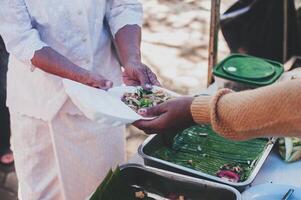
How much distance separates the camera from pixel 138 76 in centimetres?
164

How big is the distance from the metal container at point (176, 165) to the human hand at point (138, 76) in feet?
0.65

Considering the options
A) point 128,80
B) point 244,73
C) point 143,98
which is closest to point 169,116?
point 143,98

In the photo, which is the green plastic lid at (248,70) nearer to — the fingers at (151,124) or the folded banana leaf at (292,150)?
the folded banana leaf at (292,150)

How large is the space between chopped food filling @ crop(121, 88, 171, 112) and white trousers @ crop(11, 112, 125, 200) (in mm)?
330

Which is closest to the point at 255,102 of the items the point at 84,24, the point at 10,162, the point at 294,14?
the point at 84,24

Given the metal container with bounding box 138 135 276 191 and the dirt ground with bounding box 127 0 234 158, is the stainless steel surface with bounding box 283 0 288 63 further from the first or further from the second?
the metal container with bounding box 138 135 276 191

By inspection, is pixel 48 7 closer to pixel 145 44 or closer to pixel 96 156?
pixel 96 156

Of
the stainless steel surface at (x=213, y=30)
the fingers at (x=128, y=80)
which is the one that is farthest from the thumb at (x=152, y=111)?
the stainless steel surface at (x=213, y=30)

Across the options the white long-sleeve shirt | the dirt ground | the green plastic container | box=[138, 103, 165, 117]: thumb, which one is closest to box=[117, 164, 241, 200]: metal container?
box=[138, 103, 165, 117]: thumb

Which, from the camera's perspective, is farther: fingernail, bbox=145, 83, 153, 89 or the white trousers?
the white trousers

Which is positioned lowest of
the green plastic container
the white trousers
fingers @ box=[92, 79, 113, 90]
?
the white trousers

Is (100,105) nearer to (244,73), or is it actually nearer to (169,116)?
(169,116)

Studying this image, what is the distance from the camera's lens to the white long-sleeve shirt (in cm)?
157

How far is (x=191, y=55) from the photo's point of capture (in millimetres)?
4180
